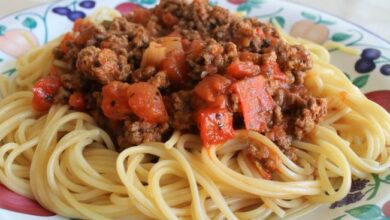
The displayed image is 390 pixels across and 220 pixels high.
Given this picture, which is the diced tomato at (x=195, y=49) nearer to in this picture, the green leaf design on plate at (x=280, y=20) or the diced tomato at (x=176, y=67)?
the diced tomato at (x=176, y=67)

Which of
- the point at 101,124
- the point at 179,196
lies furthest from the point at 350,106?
the point at 101,124

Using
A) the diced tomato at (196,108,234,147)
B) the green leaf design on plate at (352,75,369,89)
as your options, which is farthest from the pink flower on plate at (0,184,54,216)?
the green leaf design on plate at (352,75,369,89)

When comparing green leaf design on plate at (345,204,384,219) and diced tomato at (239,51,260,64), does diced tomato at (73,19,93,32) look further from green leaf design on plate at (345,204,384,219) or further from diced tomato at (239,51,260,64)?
green leaf design on plate at (345,204,384,219)

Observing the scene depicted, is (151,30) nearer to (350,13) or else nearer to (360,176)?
(360,176)

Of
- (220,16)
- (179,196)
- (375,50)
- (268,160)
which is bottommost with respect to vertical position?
(179,196)

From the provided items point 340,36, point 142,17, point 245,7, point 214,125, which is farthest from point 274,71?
point 245,7

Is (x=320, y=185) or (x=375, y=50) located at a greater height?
(x=375, y=50)

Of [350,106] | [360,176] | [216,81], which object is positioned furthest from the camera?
[350,106]
